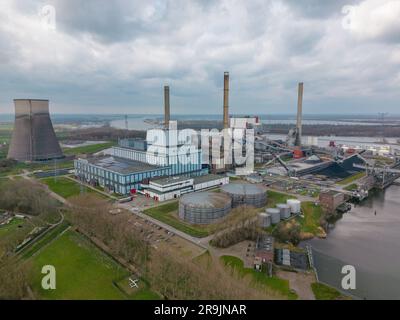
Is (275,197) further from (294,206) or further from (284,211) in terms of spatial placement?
(284,211)

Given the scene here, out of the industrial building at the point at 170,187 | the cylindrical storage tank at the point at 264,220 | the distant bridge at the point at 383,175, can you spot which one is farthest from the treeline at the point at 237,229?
the distant bridge at the point at 383,175

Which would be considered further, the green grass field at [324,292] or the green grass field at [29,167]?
the green grass field at [29,167]

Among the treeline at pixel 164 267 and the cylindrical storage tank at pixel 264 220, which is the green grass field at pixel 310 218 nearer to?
the cylindrical storage tank at pixel 264 220

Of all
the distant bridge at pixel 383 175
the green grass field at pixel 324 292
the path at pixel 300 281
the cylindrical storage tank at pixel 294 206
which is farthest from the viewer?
the distant bridge at pixel 383 175

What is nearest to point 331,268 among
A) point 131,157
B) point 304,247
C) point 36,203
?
point 304,247

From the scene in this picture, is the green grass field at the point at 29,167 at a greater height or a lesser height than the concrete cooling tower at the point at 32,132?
lesser

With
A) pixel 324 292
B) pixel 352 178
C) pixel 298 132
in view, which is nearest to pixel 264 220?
pixel 324 292

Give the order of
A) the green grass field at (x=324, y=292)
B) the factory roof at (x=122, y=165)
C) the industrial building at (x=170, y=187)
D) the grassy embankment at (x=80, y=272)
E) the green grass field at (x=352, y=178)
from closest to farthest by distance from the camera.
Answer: the grassy embankment at (x=80, y=272), the green grass field at (x=324, y=292), the industrial building at (x=170, y=187), the factory roof at (x=122, y=165), the green grass field at (x=352, y=178)

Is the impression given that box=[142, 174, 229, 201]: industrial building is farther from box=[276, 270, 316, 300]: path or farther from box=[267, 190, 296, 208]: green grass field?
box=[276, 270, 316, 300]: path

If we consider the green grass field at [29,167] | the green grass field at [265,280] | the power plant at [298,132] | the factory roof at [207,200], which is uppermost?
the power plant at [298,132]
